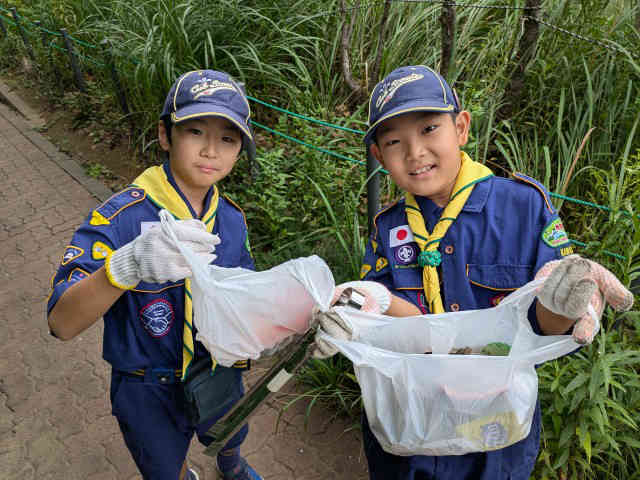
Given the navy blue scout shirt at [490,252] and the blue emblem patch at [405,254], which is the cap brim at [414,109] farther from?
the blue emblem patch at [405,254]

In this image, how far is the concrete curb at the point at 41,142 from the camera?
4897 millimetres

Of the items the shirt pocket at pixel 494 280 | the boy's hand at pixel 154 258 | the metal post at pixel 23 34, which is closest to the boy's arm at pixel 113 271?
the boy's hand at pixel 154 258

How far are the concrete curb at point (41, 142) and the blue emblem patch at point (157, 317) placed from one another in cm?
348

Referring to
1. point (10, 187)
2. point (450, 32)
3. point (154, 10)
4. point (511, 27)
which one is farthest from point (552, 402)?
point (10, 187)

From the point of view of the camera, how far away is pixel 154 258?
45.6 inches

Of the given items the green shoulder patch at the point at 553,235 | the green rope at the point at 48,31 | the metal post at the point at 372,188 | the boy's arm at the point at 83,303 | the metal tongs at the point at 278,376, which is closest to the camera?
the metal tongs at the point at 278,376

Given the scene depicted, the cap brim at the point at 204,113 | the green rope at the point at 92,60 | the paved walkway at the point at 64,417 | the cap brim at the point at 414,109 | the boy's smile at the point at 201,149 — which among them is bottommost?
the paved walkway at the point at 64,417

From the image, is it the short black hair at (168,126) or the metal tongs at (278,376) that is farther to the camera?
the short black hair at (168,126)

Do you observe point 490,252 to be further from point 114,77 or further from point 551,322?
point 114,77

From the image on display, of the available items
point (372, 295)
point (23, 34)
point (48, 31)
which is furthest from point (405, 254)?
point (23, 34)

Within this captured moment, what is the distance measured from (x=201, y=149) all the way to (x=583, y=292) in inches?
44.0

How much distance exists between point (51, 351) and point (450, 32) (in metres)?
3.13

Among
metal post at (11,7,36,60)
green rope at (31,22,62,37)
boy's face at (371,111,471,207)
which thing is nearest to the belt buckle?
boy's face at (371,111,471,207)

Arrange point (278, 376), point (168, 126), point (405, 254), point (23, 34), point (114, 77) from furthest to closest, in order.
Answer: point (23, 34)
point (114, 77)
point (168, 126)
point (405, 254)
point (278, 376)
